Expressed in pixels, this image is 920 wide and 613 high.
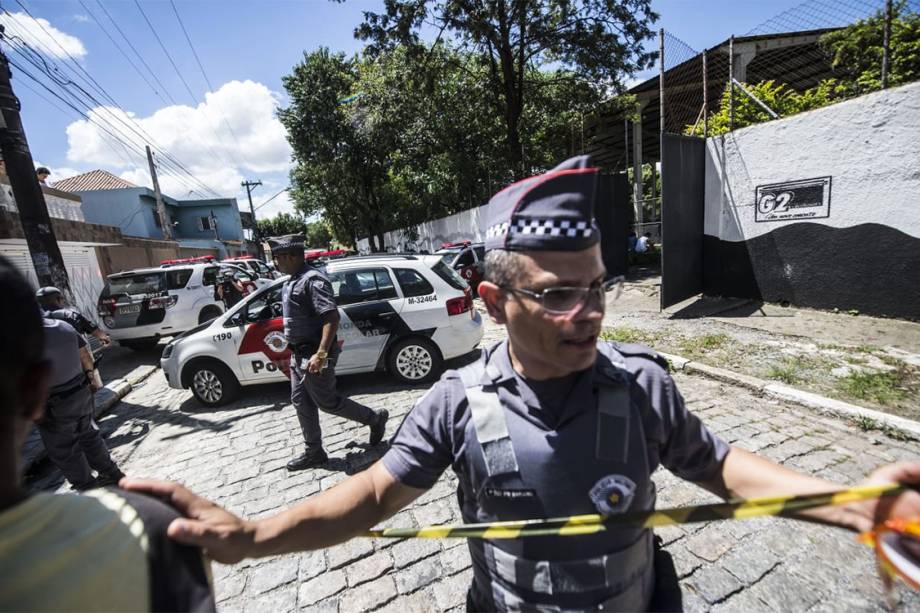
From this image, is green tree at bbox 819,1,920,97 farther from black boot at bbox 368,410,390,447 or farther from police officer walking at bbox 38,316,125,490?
police officer walking at bbox 38,316,125,490

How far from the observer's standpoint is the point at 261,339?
5.73m

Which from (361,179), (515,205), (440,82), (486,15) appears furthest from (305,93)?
(515,205)

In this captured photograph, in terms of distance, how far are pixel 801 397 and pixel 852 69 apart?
26.7 feet

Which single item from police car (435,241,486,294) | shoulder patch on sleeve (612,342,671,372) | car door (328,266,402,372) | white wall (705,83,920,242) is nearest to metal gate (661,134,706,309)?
white wall (705,83,920,242)

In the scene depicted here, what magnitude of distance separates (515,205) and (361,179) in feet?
93.2

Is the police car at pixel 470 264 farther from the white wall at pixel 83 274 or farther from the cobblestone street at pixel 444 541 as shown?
the white wall at pixel 83 274

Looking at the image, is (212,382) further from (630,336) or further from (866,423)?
(866,423)

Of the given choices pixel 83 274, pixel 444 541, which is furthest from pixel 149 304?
pixel 444 541

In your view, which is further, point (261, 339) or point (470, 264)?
point (470, 264)

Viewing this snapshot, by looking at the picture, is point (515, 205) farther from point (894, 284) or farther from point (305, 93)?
point (305, 93)

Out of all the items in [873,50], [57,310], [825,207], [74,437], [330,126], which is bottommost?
[74,437]

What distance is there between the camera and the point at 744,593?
220 centimetres

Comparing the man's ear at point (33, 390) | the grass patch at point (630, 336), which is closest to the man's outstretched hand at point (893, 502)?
Answer: the man's ear at point (33, 390)

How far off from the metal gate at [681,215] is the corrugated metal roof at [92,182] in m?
37.6
